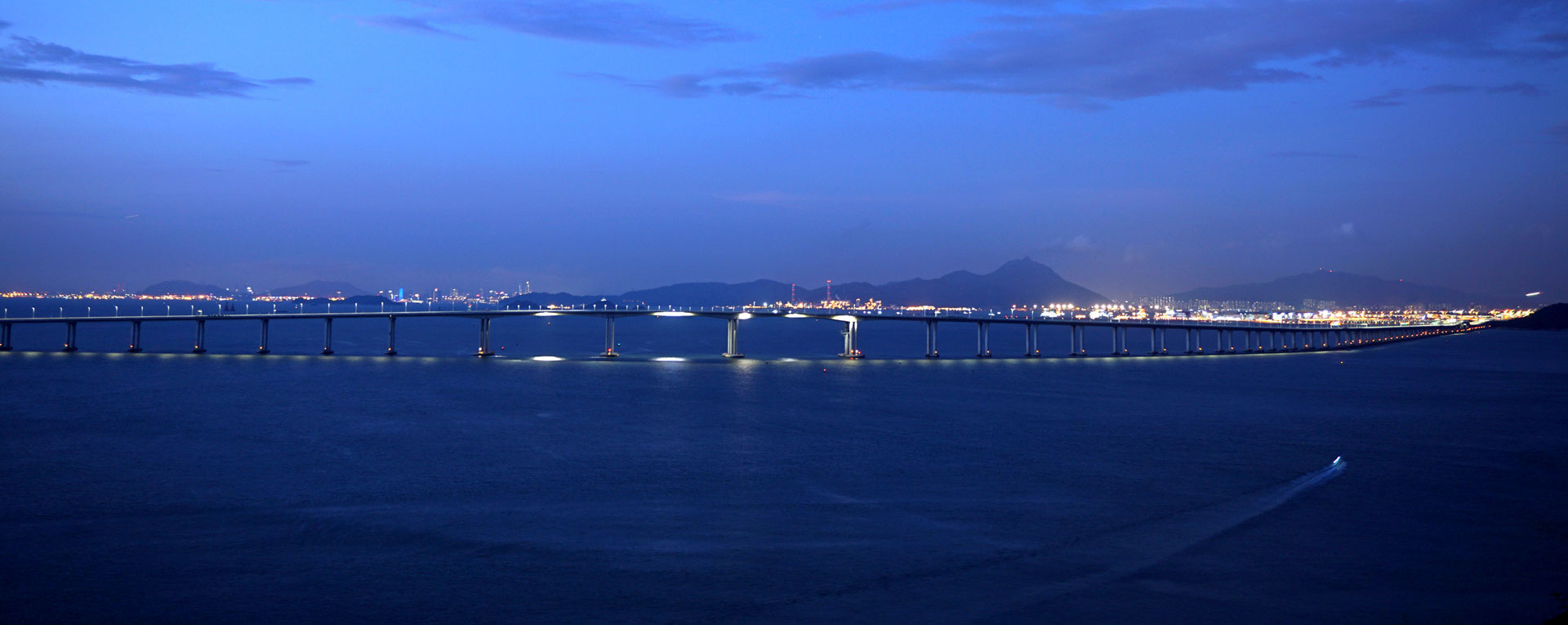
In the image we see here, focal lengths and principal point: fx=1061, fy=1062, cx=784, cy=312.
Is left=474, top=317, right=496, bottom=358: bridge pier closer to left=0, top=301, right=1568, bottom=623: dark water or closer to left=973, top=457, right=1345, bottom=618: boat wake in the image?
left=0, top=301, right=1568, bottom=623: dark water

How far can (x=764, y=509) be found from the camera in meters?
29.2

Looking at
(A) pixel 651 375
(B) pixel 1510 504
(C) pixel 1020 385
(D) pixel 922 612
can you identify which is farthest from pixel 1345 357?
(D) pixel 922 612

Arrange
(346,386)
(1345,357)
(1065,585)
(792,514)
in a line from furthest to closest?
(1345,357) < (346,386) < (792,514) < (1065,585)

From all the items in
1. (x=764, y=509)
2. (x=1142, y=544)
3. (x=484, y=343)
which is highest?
(x=484, y=343)

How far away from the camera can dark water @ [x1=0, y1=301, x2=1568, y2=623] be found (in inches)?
806

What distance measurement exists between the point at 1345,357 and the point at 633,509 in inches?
5472

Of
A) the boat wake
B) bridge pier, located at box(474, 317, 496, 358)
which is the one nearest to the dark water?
the boat wake

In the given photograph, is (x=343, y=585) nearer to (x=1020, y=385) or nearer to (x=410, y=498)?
(x=410, y=498)

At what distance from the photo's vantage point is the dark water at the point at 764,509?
67.2ft

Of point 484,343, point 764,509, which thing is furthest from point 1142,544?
point 484,343

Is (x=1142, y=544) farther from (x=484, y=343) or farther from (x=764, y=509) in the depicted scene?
(x=484, y=343)

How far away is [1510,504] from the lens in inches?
1243

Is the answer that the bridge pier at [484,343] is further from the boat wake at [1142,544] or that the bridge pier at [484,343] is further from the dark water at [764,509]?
the boat wake at [1142,544]

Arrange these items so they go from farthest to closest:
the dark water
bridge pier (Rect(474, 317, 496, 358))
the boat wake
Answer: bridge pier (Rect(474, 317, 496, 358))
the boat wake
the dark water
